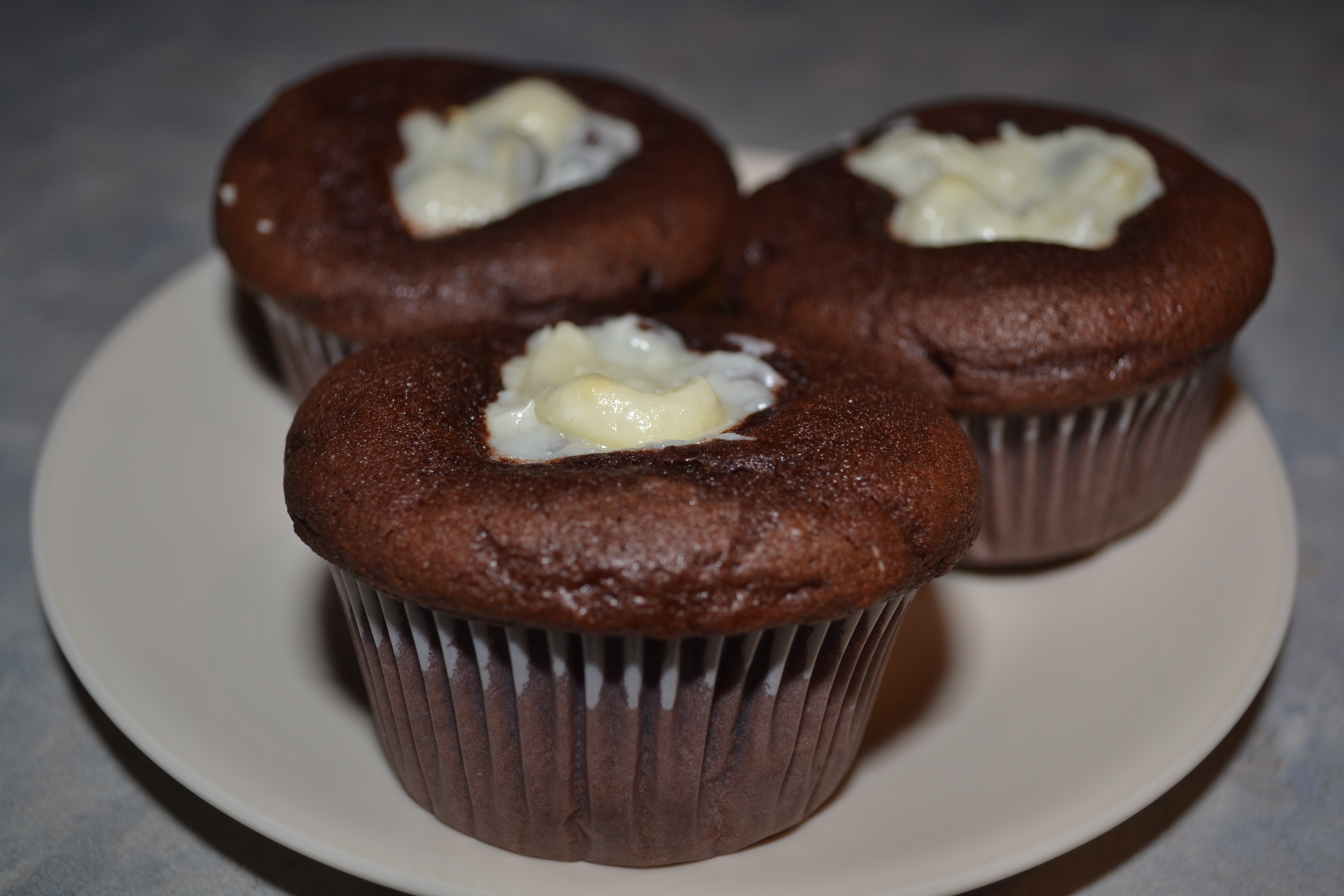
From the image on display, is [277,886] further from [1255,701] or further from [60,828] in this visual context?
[1255,701]

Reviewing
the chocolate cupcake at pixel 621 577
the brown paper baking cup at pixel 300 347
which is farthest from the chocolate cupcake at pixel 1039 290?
the brown paper baking cup at pixel 300 347

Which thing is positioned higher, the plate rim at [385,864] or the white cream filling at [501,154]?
the white cream filling at [501,154]

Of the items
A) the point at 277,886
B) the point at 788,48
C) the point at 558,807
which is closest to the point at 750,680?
the point at 558,807

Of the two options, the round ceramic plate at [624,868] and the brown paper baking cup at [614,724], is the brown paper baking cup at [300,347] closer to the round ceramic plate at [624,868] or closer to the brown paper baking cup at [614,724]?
the round ceramic plate at [624,868]

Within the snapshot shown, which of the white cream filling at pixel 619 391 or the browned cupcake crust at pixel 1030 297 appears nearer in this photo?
the white cream filling at pixel 619 391

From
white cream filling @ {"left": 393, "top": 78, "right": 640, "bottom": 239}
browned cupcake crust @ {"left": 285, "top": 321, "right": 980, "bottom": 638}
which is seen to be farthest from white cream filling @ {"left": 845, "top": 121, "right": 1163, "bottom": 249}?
browned cupcake crust @ {"left": 285, "top": 321, "right": 980, "bottom": 638}

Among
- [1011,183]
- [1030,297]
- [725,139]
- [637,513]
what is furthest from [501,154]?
[725,139]

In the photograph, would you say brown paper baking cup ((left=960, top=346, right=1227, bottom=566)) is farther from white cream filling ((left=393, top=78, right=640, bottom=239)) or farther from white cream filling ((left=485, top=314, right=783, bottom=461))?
white cream filling ((left=393, top=78, right=640, bottom=239))

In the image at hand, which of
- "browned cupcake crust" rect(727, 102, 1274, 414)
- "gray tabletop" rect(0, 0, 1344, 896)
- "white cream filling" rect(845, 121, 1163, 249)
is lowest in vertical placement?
"gray tabletop" rect(0, 0, 1344, 896)
